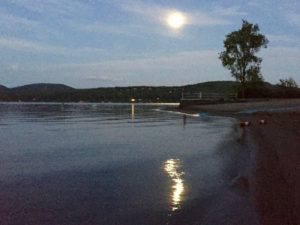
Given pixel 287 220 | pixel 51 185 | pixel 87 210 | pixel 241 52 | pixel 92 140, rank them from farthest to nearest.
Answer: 1. pixel 241 52
2. pixel 92 140
3. pixel 51 185
4. pixel 87 210
5. pixel 287 220

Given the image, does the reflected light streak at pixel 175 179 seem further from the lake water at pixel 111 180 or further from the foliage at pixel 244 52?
the foliage at pixel 244 52

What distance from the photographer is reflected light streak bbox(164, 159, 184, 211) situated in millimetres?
7922

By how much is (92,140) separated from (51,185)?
9082 millimetres

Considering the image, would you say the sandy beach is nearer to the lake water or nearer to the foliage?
the lake water

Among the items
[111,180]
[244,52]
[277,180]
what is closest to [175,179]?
[111,180]

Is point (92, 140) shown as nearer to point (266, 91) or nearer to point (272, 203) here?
point (272, 203)

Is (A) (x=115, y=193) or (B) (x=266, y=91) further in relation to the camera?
(B) (x=266, y=91)

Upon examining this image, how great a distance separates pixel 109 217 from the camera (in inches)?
270

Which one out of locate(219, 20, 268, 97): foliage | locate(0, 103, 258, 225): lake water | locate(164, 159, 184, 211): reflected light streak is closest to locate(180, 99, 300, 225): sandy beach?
locate(0, 103, 258, 225): lake water

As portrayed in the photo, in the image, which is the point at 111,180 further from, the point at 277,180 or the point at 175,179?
the point at 277,180

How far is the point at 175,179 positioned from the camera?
987cm

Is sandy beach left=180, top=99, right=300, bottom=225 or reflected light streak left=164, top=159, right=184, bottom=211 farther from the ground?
sandy beach left=180, top=99, right=300, bottom=225

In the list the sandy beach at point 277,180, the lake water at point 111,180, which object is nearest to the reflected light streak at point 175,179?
the lake water at point 111,180

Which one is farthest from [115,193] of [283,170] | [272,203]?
[283,170]
